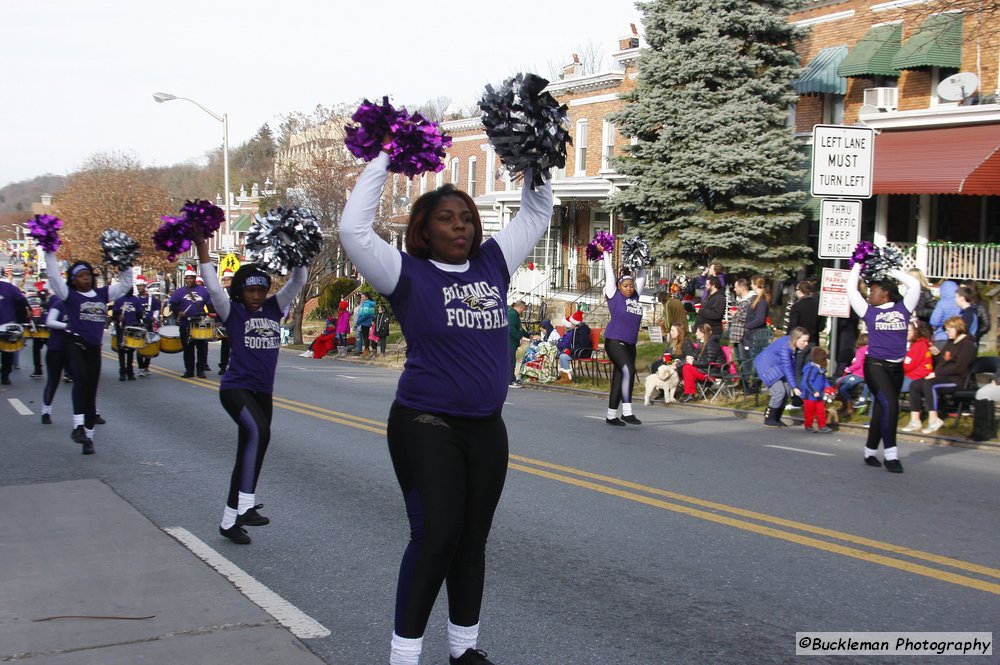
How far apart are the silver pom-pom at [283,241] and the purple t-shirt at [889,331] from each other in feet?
17.8

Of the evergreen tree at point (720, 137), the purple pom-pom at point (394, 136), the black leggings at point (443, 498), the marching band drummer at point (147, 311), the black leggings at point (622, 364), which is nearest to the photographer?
the black leggings at point (443, 498)

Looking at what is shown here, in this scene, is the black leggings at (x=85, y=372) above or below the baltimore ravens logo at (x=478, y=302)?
below

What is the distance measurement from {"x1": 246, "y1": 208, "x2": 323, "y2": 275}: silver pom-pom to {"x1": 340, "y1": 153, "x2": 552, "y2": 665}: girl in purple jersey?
305 cm

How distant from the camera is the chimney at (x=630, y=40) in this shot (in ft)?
116

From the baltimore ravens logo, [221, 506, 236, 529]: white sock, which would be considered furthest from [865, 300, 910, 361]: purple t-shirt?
the baltimore ravens logo

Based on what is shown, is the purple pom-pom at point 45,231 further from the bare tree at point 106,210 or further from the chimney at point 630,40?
the bare tree at point 106,210

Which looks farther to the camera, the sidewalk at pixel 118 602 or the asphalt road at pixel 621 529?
the asphalt road at pixel 621 529

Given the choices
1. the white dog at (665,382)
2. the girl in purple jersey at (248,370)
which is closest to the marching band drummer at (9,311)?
the white dog at (665,382)

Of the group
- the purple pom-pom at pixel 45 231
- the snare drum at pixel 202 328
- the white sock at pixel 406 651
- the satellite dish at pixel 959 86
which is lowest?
the white sock at pixel 406 651

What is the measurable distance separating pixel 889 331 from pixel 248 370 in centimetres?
602

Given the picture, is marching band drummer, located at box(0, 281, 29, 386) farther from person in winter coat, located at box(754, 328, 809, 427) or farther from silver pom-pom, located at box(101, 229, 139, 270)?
person in winter coat, located at box(754, 328, 809, 427)

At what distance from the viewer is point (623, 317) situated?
500 inches

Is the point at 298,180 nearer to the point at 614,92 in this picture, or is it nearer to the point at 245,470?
the point at 614,92

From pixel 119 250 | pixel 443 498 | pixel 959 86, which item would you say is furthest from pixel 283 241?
pixel 959 86
